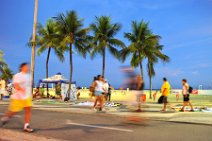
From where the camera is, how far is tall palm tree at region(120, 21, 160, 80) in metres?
41.0

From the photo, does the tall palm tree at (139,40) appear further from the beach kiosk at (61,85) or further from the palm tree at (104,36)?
the beach kiosk at (61,85)

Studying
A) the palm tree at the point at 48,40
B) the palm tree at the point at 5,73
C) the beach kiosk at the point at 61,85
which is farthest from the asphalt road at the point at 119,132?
the palm tree at the point at 5,73

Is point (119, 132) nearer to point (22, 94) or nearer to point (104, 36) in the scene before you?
point (22, 94)

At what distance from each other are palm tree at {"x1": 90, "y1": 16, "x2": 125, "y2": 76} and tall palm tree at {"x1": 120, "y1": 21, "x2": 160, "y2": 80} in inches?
82.6

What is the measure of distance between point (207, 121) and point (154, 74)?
31.6 metres

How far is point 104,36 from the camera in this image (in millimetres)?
38812

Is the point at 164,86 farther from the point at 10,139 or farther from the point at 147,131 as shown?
the point at 10,139

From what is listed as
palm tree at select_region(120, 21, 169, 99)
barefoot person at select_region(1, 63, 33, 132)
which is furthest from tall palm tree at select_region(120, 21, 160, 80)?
barefoot person at select_region(1, 63, 33, 132)

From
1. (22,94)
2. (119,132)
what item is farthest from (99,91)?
(22,94)

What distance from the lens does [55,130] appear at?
1077 centimetres

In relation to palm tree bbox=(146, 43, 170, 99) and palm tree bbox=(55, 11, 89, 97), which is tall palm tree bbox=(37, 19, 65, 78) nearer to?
palm tree bbox=(55, 11, 89, 97)

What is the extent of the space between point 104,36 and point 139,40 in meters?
4.58

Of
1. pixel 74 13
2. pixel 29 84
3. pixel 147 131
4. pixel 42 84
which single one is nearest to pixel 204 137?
pixel 147 131

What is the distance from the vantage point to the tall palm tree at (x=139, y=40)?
41031 mm
